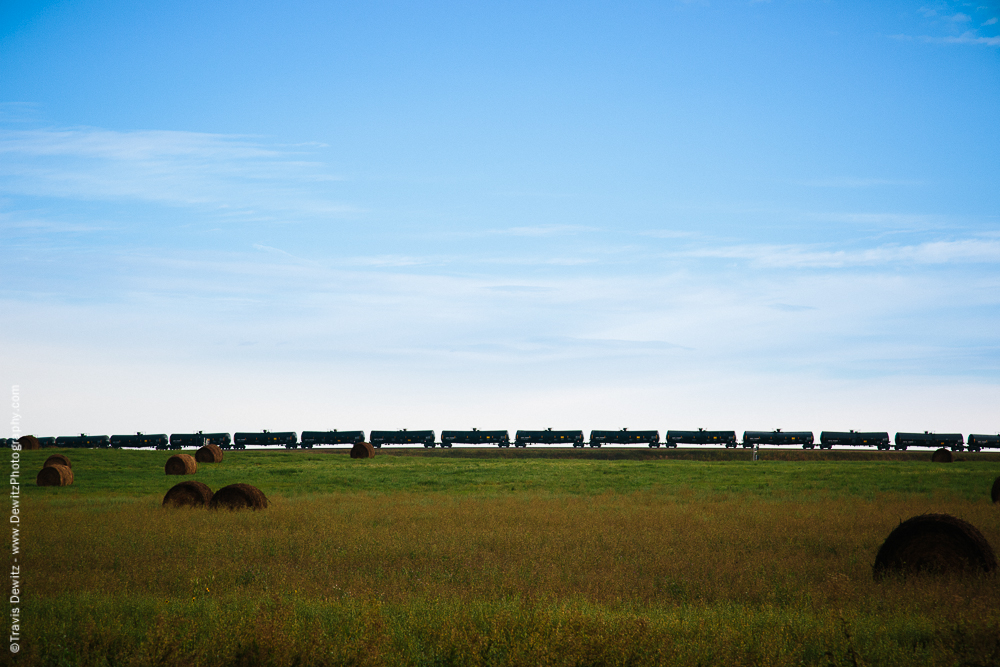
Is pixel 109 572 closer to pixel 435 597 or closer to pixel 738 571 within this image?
pixel 435 597

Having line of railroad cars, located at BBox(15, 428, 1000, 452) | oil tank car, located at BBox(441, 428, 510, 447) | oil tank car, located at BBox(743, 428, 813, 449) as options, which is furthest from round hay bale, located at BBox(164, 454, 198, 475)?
oil tank car, located at BBox(743, 428, 813, 449)

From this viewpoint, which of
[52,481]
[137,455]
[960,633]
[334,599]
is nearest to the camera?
[960,633]

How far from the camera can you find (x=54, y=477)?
31.1 metres

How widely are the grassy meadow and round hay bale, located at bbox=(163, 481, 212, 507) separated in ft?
3.70

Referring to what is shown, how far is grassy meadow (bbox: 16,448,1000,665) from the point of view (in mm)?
7703

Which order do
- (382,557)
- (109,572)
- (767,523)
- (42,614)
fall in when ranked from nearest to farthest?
1. (42,614)
2. (109,572)
3. (382,557)
4. (767,523)

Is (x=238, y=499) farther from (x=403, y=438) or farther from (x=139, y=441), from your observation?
(x=139, y=441)

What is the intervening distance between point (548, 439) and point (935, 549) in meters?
66.6

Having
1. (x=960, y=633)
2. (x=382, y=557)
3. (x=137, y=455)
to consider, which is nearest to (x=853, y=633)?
(x=960, y=633)

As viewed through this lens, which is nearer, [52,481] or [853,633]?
[853,633]

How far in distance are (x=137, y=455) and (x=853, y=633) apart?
48181mm

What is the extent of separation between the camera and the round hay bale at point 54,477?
30.9m

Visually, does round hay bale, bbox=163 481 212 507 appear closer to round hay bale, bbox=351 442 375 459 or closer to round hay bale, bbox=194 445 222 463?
round hay bale, bbox=194 445 222 463

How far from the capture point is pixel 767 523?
18359 millimetres
